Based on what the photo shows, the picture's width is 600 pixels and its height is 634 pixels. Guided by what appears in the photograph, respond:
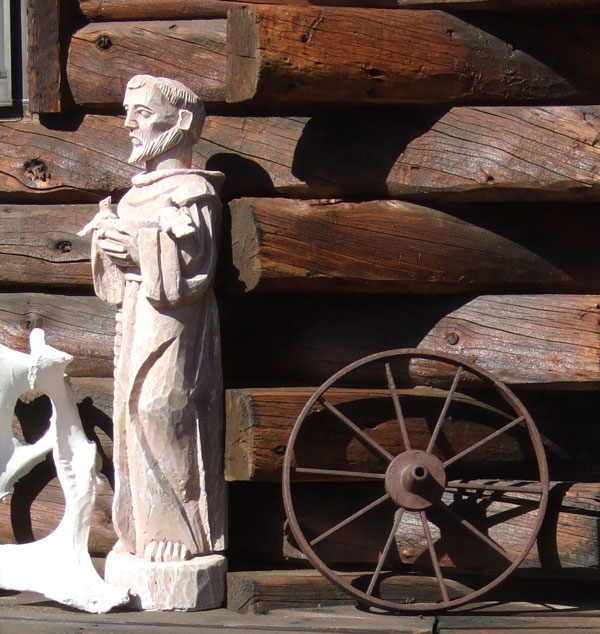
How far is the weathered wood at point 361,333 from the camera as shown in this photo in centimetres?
510

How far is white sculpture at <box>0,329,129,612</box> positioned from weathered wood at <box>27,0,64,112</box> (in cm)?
85

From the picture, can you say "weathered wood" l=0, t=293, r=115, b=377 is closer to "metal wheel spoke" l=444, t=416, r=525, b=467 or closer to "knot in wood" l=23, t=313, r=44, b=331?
"knot in wood" l=23, t=313, r=44, b=331

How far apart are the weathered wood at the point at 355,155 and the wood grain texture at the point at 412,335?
1.23ft

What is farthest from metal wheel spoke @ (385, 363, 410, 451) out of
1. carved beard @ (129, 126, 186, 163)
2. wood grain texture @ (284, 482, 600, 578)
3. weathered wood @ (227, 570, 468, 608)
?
carved beard @ (129, 126, 186, 163)

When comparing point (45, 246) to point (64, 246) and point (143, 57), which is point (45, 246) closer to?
point (64, 246)

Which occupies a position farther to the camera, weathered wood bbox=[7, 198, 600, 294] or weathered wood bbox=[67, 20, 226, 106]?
weathered wood bbox=[67, 20, 226, 106]

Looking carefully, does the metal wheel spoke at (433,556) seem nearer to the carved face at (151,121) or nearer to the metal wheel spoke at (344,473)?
the metal wheel spoke at (344,473)

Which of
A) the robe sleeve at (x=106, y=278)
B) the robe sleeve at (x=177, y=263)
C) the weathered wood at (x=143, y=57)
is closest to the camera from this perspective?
the robe sleeve at (x=177, y=263)

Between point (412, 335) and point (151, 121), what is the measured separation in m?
1.14

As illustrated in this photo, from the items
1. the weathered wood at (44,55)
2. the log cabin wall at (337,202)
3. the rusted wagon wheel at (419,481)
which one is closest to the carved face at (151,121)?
the log cabin wall at (337,202)

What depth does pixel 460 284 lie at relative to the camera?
204 inches

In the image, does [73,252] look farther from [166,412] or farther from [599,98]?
[599,98]

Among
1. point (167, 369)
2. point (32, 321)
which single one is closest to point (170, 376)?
point (167, 369)

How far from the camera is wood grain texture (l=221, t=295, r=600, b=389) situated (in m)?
5.09
